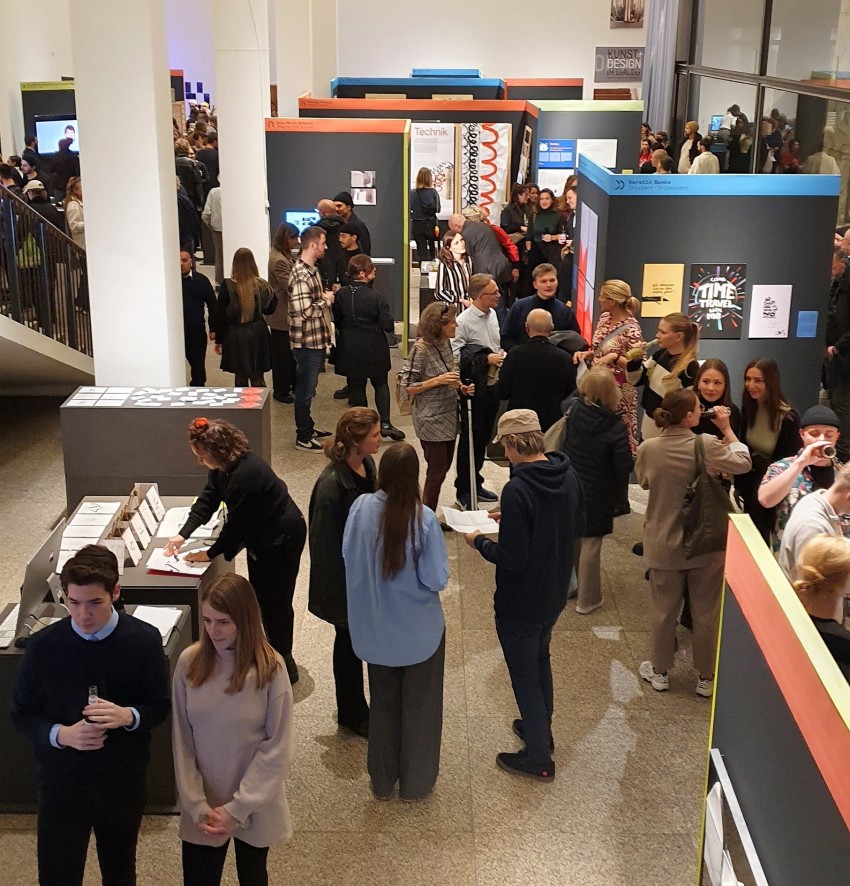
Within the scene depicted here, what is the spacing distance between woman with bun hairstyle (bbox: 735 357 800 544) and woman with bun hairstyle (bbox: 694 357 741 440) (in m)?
0.09

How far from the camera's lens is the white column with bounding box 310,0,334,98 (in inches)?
715

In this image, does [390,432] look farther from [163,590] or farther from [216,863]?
[216,863]

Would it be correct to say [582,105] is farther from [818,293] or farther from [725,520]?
[725,520]

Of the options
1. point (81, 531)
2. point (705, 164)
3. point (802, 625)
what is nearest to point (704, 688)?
point (802, 625)

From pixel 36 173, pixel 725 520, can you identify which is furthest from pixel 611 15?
pixel 725 520

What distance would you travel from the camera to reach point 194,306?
28.9 ft

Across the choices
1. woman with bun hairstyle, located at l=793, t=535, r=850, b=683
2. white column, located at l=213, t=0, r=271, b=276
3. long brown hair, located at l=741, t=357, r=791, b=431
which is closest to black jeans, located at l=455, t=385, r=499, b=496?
long brown hair, located at l=741, t=357, r=791, b=431

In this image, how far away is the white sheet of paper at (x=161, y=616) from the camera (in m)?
4.38

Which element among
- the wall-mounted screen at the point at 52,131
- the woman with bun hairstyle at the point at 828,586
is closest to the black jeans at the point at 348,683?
the woman with bun hairstyle at the point at 828,586

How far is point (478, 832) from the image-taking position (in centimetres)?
Result: 432

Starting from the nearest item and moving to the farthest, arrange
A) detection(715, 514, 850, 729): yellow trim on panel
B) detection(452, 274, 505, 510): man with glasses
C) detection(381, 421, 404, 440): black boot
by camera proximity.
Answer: detection(715, 514, 850, 729): yellow trim on panel < detection(452, 274, 505, 510): man with glasses < detection(381, 421, 404, 440): black boot

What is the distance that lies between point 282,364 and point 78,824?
627 centimetres

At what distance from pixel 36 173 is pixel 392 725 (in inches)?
463

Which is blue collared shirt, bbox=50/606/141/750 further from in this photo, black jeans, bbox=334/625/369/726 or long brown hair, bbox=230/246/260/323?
long brown hair, bbox=230/246/260/323
